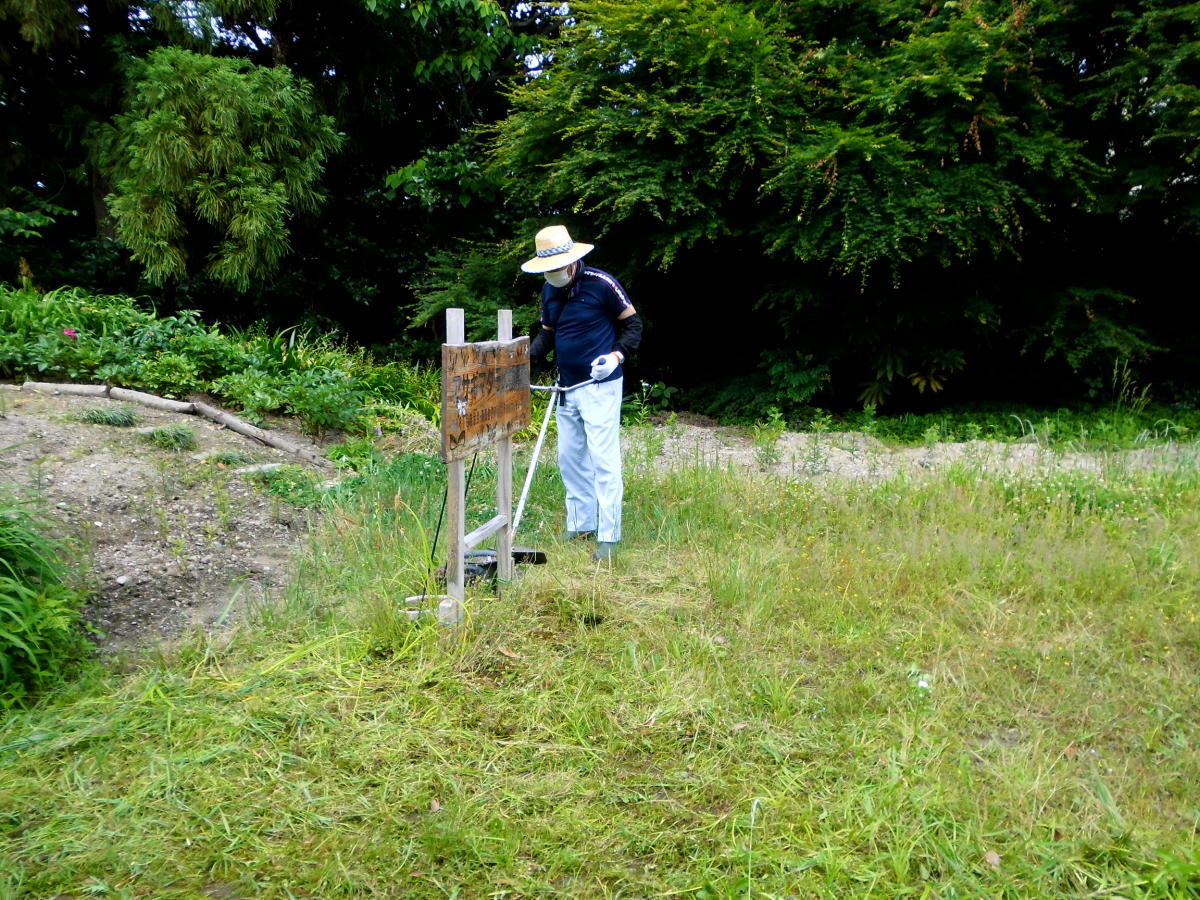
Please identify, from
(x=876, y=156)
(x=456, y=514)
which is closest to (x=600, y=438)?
(x=456, y=514)

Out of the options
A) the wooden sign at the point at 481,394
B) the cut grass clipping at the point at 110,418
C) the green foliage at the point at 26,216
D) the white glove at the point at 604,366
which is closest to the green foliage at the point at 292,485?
the cut grass clipping at the point at 110,418

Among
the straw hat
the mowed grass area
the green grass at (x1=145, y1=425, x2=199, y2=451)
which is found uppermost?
the straw hat

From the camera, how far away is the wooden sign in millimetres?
3633

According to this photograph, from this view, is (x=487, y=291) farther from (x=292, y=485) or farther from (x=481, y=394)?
(x=481, y=394)

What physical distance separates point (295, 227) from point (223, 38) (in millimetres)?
2379

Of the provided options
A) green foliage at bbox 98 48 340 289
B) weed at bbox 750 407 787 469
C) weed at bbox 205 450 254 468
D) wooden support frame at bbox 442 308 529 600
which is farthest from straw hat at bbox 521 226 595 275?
green foliage at bbox 98 48 340 289

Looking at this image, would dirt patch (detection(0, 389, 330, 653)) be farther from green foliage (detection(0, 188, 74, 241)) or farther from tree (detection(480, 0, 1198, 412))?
tree (detection(480, 0, 1198, 412))

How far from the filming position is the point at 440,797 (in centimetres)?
299

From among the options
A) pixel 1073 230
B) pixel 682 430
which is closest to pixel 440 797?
pixel 682 430

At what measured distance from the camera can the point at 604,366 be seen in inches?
187

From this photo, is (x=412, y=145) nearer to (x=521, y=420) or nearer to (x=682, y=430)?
(x=682, y=430)

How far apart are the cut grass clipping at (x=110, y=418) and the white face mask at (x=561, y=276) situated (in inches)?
134

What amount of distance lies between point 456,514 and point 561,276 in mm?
1601

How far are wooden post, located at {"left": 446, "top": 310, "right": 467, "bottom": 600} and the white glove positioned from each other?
1.05 metres
